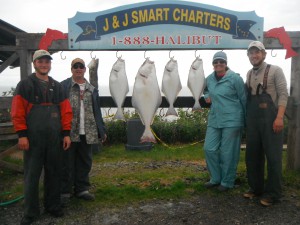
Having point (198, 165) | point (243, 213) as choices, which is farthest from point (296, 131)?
point (198, 165)

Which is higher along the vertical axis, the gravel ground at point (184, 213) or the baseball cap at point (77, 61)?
the baseball cap at point (77, 61)

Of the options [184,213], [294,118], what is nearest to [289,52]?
[294,118]

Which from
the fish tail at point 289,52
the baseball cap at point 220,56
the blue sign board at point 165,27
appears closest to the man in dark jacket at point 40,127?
the blue sign board at point 165,27

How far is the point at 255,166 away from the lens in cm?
435

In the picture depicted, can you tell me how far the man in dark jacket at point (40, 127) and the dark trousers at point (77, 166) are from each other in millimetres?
321

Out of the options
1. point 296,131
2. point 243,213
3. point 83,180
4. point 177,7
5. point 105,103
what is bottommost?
point 243,213

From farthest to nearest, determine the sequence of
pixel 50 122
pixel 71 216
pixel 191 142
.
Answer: pixel 191 142, pixel 71 216, pixel 50 122

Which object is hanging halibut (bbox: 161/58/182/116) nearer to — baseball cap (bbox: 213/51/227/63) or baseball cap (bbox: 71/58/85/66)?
baseball cap (bbox: 213/51/227/63)

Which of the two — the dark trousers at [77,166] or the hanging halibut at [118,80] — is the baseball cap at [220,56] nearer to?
the hanging halibut at [118,80]

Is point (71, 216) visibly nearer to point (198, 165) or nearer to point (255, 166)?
point (255, 166)

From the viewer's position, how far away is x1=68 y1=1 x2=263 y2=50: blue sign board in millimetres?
4488

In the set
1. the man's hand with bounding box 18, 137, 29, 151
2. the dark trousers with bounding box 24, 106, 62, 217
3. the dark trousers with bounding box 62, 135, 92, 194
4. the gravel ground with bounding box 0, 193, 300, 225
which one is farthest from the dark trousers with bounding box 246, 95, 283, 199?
the man's hand with bounding box 18, 137, 29, 151

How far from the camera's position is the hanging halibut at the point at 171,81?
14.1 feet

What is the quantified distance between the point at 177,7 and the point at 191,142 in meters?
5.20
